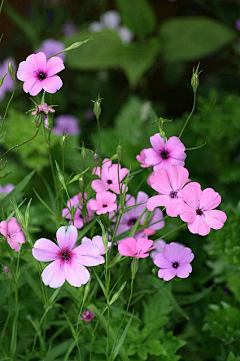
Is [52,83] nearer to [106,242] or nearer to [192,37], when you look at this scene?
[106,242]

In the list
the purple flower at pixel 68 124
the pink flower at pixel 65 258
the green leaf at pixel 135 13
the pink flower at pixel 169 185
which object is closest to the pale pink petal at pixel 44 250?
the pink flower at pixel 65 258

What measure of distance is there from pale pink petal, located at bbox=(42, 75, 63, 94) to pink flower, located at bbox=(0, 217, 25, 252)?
150mm

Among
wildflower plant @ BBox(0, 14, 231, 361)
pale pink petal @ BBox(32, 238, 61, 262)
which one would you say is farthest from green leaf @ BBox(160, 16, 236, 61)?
pale pink petal @ BBox(32, 238, 61, 262)

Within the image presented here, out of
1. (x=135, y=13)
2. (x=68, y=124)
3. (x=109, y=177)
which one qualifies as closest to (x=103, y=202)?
(x=109, y=177)

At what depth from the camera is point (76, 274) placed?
0.50m

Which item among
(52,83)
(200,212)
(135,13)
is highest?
(52,83)

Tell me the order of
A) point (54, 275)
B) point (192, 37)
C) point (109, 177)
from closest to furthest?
1. point (54, 275)
2. point (109, 177)
3. point (192, 37)

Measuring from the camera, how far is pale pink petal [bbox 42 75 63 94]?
539 mm

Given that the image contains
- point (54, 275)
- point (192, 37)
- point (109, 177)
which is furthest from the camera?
point (192, 37)

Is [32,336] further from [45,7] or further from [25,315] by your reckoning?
[45,7]

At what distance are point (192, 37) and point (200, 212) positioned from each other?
1107 millimetres

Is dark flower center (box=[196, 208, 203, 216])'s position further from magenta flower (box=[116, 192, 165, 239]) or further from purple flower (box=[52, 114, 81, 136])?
purple flower (box=[52, 114, 81, 136])

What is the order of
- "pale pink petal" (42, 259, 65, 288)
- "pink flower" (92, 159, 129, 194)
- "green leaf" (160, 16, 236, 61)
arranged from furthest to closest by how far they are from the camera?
1. "green leaf" (160, 16, 236, 61)
2. "pink flower" (92, 159, 129, 194)
3. "pale pink petal" (42, 259, 65, 288)

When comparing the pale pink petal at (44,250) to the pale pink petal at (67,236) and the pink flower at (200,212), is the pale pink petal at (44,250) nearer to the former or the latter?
the pale pink petal at (67,236)
